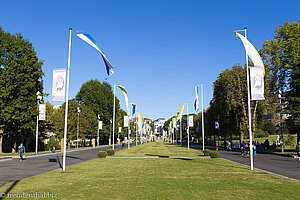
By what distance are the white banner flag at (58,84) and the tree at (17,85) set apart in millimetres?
25158

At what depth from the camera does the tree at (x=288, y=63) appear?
39438 millimetres

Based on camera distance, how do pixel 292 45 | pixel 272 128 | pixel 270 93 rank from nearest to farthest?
1. pixel 292 45
2. pixel 270 93
3. pixel 272 128

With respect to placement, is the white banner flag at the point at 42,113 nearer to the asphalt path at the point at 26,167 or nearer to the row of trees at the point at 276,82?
the asphalt path at the point at 26,167

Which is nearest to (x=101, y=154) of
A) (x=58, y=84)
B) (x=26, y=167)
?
(x=26, y=167)

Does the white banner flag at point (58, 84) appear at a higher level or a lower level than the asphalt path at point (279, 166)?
higher

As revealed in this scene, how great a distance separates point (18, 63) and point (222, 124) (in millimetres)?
46445

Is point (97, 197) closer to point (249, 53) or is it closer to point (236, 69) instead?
point (249, 53)

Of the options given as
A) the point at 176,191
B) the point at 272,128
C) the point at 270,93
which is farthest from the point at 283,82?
the point at 272,128

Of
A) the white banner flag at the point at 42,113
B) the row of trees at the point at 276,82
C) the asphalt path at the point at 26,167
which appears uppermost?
the row of trees at the point at 276,82

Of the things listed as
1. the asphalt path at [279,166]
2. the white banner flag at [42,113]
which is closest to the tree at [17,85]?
the white banner flag at [42,113]

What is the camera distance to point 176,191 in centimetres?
1110

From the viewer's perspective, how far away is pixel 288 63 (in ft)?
140

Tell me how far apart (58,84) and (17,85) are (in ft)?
95.0

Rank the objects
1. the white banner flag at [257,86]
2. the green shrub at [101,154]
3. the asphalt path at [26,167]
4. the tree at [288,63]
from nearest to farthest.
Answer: the asphalt path at [26,167] < the white banner flag at [257,86] < the green shrub at [101,154] < the tree at [288,63]
